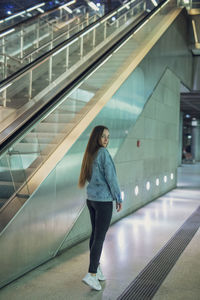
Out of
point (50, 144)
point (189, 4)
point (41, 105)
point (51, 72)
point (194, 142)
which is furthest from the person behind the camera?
point (194, 142)

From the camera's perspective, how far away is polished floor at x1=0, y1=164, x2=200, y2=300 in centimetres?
349

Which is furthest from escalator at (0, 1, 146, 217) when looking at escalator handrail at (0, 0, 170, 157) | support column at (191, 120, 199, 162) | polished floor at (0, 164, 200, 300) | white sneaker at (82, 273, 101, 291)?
support column at (191, 120, 199, 162)

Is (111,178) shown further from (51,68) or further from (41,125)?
(51,68)

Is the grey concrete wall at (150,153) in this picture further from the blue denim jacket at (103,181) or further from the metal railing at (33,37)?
the metal railing at (33,37)

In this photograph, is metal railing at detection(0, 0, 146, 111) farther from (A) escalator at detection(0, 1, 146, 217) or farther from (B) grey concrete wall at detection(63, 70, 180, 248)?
(B) grey concrete wall at detection(63, 70, 180, 248)

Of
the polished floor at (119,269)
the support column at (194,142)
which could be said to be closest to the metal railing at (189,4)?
the polished floor at (119,269)

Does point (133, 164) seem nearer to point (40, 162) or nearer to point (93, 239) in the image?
point (40, 162)

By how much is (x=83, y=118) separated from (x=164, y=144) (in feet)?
17.9

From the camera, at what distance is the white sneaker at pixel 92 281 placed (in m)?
3.57

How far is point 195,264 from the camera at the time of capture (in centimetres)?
443

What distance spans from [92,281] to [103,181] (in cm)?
92

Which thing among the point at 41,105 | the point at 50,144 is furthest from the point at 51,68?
the point at 50,144

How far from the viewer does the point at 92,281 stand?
3.60 metres

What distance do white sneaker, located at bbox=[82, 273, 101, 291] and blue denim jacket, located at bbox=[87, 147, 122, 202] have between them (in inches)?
28.6
